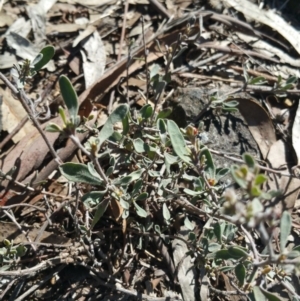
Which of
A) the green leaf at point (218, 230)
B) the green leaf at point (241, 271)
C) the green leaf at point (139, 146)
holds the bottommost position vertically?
the green leaf at point (241, 271)

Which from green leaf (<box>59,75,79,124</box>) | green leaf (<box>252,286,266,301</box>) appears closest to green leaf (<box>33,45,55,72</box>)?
green leaf (<box>59,75,79,124</box>)

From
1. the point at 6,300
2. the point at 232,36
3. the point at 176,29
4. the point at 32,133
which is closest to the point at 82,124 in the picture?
the point at 32,133

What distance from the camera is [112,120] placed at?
204 cm

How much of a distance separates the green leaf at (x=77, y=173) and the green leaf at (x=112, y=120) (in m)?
0.15

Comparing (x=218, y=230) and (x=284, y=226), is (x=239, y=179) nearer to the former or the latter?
(x=284, y=226)

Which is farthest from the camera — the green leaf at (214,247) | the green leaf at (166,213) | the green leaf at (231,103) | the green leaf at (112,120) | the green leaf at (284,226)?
the green leaf at (231,103)

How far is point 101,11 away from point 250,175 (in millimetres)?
2355

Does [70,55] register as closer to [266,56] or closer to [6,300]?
[266,56]

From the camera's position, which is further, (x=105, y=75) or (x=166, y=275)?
(x=105, y=75)

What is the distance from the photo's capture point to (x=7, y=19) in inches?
132

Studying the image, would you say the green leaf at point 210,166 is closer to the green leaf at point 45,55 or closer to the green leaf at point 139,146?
the green leaf at point 139,146

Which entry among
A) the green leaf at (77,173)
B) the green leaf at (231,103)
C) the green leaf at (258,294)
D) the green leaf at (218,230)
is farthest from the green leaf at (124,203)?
the green leaf at (231,103)

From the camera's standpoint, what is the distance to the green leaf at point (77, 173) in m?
2.01

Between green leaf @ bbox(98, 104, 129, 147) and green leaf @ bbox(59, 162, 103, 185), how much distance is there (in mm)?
148
